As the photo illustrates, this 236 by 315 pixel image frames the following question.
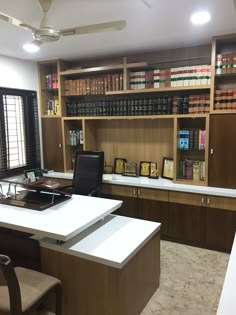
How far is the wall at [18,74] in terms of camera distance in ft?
13.7

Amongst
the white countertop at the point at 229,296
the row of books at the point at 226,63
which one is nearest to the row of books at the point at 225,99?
the row of books at the point at 226,63

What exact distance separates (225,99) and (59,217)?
2414 millimetres

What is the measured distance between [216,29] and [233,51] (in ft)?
1.85

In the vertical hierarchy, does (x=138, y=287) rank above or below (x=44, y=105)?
below

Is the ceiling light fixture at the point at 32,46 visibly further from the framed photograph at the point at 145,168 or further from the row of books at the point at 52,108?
the framed photograph at the point at 145,168

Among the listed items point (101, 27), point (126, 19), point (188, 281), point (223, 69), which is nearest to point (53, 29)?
point (101, 27)

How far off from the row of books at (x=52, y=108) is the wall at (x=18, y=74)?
314 millimetres

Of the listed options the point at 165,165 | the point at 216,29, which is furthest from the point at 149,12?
the point at 165,165

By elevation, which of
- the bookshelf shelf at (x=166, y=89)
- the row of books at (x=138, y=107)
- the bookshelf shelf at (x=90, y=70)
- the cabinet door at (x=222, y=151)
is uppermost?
the bookshelf shelf at (x=90, y=70)

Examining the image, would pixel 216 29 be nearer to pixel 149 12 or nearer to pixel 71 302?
pixel 149 12

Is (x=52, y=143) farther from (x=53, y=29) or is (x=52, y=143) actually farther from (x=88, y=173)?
(x=53, y=29)

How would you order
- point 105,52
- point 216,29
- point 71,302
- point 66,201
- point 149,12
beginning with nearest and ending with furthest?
point 71,302, point 149,12, point 66,201, point 216,29, point 105,52

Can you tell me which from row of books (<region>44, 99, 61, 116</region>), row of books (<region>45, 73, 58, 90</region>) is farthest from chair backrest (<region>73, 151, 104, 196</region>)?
row of books (<region>45, 73, 58, 90</region>)

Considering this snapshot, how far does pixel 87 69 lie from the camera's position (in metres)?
4.22
